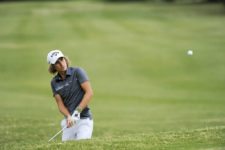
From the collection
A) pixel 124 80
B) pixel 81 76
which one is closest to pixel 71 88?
pixel 81 76

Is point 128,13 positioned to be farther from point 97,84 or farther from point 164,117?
point 164,117

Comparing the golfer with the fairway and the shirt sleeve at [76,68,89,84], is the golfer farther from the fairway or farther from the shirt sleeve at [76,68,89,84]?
the fairway

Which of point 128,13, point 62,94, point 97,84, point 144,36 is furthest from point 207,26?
point 62,94

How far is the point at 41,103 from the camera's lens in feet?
68.0

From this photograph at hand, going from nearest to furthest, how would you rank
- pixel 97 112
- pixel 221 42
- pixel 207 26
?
pixel 97 112, pixel 221 42, pixel 207 26

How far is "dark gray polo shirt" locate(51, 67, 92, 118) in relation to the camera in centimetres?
970

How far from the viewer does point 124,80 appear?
25.7m

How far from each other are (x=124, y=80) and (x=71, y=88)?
16.0 meters

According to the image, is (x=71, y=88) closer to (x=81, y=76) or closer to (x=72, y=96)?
(x=72, y=96)

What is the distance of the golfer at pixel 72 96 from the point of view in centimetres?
956

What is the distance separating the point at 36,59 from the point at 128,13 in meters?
25.4

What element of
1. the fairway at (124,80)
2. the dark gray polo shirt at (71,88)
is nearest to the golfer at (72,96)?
the dark gray polo shirt at (71,88)

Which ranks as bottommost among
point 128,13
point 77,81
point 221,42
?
point 77,81

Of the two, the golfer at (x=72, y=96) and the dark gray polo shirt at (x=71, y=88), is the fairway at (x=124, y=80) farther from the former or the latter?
the dark gray polo shirt at (x=71, y=88)
